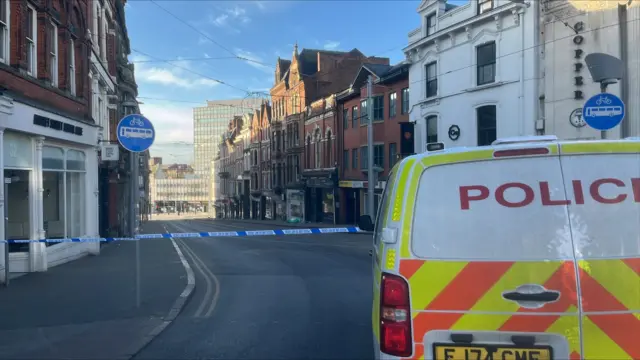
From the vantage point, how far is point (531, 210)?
314cm

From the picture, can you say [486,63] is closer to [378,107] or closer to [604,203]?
[378,107]

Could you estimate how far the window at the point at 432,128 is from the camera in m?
27.5

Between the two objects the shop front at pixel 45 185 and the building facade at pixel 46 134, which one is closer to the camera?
the building facade at pixel 46 134

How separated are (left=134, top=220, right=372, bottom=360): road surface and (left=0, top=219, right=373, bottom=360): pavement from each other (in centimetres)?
2

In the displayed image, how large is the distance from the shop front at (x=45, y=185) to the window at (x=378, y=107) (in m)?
21.1

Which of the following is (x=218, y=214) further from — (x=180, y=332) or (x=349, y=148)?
(x=180, y=332)

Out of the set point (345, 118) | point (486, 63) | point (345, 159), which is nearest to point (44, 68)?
point (486, 63)

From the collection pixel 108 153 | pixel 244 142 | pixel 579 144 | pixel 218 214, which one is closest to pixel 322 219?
pixel 108 153

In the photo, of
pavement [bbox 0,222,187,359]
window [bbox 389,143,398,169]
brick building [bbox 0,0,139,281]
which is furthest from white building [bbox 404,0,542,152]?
brick building [bbox 0,0,139,281]

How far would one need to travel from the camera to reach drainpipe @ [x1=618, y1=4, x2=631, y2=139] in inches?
697

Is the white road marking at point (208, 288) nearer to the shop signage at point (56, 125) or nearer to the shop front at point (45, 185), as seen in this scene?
the shop front at point (45, 185)

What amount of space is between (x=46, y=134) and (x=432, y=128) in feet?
64.9

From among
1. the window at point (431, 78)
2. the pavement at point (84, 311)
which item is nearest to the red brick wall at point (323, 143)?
the window at point (431, 78)

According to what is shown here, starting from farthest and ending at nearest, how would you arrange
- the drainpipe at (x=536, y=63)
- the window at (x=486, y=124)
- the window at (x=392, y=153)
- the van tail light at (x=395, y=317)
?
the window at (x=392, y=153) < the window at (x=486, y=124) < the drainpipe at (x=536, y=63) < the van tail light at (x=395, y=317)
